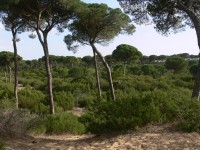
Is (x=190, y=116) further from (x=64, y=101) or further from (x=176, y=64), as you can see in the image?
(x=176, y=64)

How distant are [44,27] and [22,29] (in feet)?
9.88

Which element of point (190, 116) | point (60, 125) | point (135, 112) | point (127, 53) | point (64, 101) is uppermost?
point (127, 53)

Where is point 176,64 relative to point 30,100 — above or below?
above

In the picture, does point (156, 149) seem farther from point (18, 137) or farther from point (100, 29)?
point (100, 29)

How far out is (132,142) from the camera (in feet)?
24.6

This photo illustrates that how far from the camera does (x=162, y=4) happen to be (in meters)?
11.5

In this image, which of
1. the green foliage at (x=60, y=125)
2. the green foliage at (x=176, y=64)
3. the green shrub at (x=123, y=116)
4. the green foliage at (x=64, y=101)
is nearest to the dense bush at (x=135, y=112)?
the green shrub at (x=123, y=116)

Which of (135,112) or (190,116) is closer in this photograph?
(190,116)

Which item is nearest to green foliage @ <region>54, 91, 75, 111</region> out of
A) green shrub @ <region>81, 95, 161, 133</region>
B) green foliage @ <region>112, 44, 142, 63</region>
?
green shrub @ <region>81, 95, 161, 133</region>

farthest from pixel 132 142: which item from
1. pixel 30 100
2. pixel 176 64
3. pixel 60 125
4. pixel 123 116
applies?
pixel 176 64

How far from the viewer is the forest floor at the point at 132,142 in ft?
23.6

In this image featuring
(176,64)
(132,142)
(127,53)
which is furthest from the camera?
(176,64)

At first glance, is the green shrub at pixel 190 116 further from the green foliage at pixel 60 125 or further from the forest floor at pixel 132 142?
the green foliage at pixel 60 125

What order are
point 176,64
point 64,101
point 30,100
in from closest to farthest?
point 64,101, point 30,100, point 176,64
